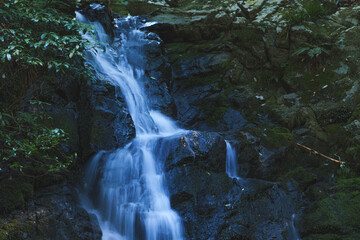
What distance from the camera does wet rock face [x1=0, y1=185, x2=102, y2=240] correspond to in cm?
372

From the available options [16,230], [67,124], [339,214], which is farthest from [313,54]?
[16,230]

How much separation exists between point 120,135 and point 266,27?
21.9ft

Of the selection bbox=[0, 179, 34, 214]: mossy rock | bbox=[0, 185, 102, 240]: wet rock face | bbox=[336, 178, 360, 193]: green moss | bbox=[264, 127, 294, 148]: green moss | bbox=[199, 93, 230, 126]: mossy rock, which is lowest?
bbox=[336, 178, 360, 193]: green moss

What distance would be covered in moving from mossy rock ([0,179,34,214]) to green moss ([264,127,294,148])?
16.7ft

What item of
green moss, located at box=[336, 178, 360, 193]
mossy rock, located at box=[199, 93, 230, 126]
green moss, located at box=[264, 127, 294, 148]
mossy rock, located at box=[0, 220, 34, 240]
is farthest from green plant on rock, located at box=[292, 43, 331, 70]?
mossy rock, located at box=[0, 220, 34, 240]

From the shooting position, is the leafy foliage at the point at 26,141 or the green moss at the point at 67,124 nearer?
the leafy foliage at the point at 26,141

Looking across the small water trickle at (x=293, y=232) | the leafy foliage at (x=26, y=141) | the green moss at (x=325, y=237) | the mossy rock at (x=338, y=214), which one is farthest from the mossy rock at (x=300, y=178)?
the leafy foliage at (x=26, y=141)

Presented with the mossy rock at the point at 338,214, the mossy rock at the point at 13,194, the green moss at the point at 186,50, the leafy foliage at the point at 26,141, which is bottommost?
the mossy rock at the point at 338,214

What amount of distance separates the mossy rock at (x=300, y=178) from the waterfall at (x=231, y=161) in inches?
44.4

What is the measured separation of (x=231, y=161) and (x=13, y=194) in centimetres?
419

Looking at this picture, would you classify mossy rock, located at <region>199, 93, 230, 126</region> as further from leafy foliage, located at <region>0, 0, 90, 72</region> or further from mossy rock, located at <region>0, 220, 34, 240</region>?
mossy rock, located at <region>0, 220, 34, 240</region>

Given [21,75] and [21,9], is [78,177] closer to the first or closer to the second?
[21,75]

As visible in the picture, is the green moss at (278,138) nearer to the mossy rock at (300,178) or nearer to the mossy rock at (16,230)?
the mossy rock at (300,178)

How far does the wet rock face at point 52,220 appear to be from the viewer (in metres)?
3.72
